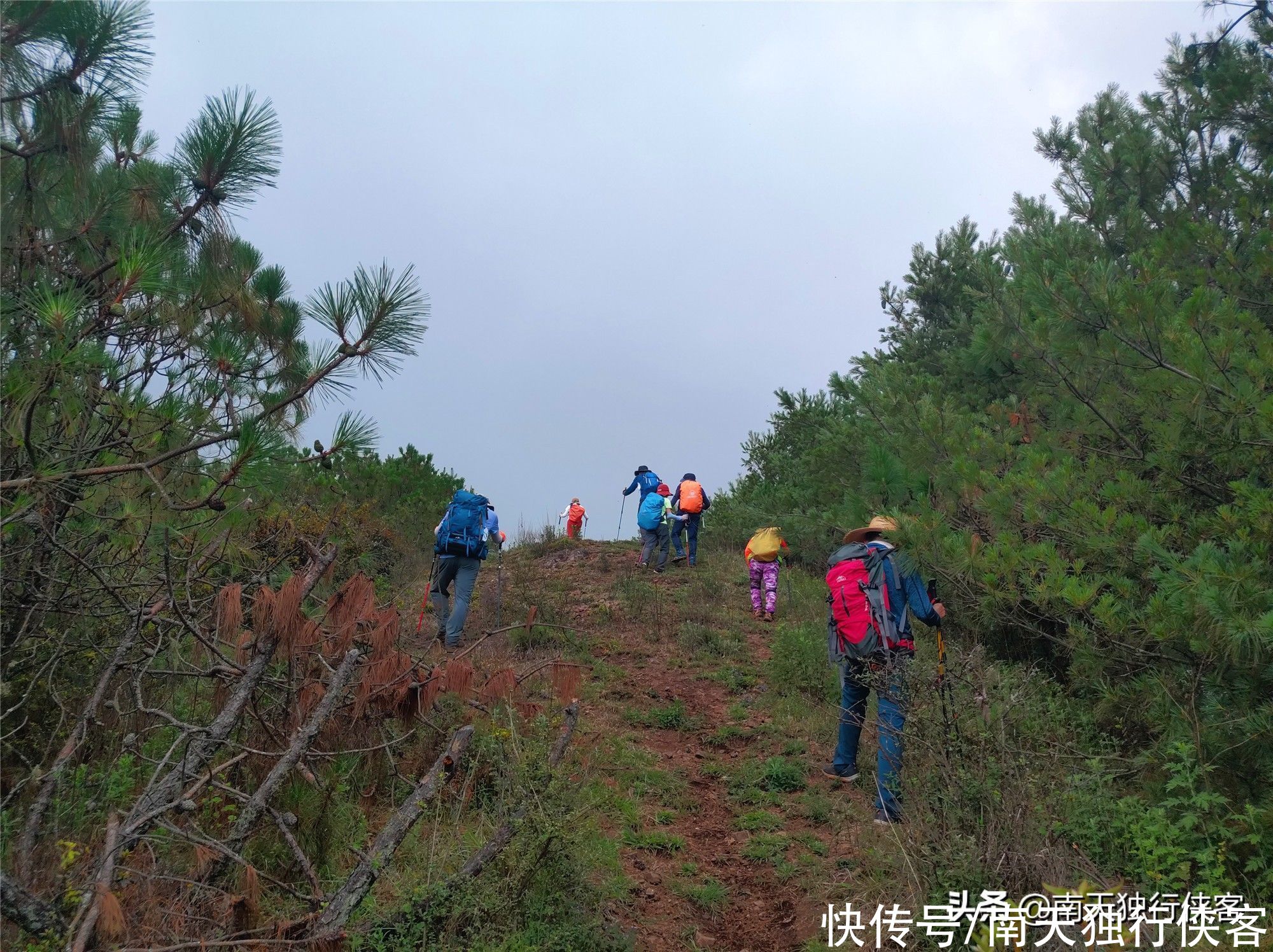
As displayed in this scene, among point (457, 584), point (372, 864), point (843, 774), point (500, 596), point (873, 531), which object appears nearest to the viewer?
point (372, 864)

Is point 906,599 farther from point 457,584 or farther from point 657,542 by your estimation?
point 657,542

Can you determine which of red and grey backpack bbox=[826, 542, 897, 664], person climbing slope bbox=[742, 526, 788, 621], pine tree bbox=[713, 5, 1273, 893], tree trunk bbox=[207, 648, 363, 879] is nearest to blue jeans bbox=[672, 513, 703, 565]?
person climbing slope bbox=[742, 526, 788, 621]

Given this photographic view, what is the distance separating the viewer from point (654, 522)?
14578mm

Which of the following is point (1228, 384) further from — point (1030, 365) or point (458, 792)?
point (458, 792)

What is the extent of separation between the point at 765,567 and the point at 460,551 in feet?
14.1

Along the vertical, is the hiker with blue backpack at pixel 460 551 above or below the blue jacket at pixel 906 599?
above

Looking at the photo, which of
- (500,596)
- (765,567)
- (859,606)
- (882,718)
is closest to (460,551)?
(500,596)

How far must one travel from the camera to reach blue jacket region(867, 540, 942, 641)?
5.48 m

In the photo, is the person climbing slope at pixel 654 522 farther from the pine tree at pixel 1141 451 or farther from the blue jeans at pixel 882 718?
the blue jeans at pixel 882 718

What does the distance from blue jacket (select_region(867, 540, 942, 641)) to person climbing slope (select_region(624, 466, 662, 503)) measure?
919cm

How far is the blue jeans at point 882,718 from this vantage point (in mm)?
4816

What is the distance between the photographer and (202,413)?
3904mm

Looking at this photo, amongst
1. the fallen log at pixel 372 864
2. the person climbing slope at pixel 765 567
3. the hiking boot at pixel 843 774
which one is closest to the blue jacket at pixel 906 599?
the hiking boot at pixel 843 774

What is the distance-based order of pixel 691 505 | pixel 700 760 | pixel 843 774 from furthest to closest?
pixel 691 505 → pixel 700 760 → pixel 843 774
